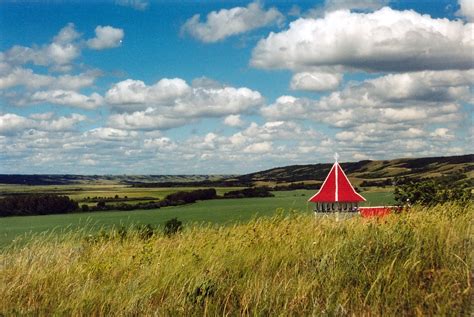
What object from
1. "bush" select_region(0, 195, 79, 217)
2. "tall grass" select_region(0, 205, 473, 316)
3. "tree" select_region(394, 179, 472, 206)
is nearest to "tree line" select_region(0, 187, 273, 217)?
"bush" select_region(0, 195, 79, 217)

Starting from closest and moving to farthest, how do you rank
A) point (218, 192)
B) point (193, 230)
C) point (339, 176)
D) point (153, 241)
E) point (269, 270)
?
point (269, 270) < point (153, 241) < point (193, 230) < point (339, 176) < point (218, 192)

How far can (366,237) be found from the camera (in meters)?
7.34

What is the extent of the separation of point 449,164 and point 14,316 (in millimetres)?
141434

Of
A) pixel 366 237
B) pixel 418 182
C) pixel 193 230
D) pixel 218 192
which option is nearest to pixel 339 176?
pixel 418 182

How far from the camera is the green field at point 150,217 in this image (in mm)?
12330

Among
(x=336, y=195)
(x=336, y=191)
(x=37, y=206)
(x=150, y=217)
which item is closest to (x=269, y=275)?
(x=336, y=195)

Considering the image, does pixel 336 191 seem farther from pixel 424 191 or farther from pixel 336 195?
pixel 424 191

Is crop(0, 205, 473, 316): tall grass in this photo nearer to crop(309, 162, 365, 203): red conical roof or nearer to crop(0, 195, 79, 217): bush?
crop(309, 162, 365, 203): red conical roof

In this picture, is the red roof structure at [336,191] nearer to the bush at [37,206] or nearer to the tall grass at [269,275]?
the tall grass at [269,275]

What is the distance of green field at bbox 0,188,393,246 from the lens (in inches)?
485

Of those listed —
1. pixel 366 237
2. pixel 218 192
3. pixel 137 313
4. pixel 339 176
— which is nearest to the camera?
pixel 137 313

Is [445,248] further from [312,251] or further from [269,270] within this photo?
[269,270]

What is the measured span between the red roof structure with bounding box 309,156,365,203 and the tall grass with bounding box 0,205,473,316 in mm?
36730

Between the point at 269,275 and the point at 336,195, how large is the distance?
40303 millimetres
